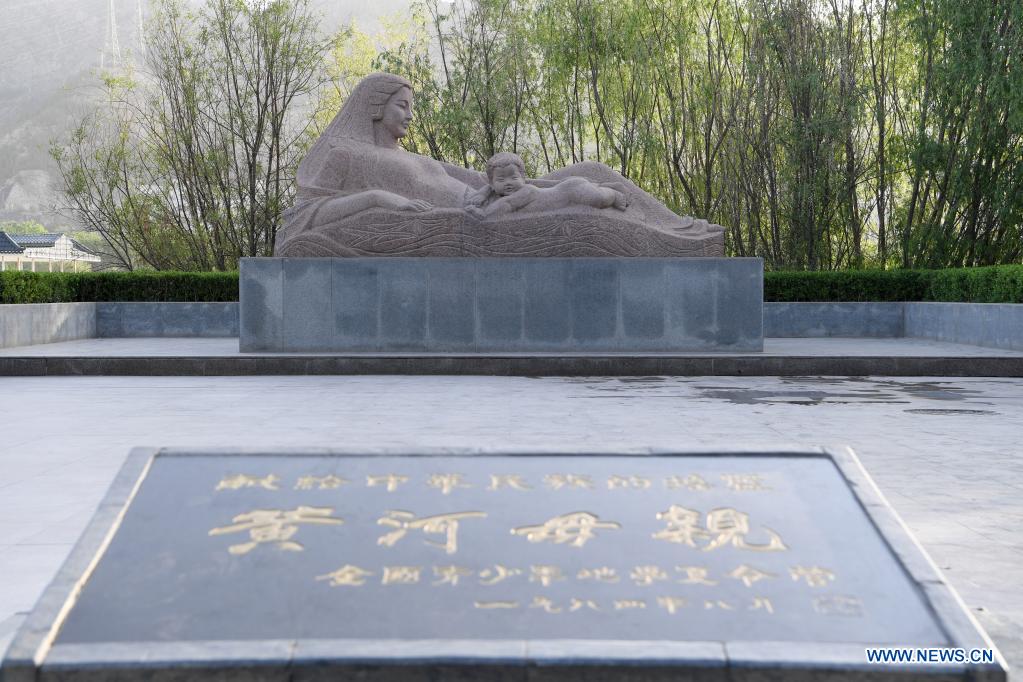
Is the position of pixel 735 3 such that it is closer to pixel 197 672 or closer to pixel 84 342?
pixel 84 342

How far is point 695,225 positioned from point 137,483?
6.95 meters

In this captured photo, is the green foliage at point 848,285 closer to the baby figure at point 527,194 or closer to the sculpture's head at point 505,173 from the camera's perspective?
the baby figure at point 527,194

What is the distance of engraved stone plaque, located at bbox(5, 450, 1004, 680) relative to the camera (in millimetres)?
1378

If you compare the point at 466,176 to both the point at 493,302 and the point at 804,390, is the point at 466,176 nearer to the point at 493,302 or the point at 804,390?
the point at 493,302

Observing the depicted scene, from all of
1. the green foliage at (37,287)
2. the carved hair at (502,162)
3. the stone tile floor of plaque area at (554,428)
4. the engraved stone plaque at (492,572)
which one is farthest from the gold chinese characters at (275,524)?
the green foliage at (37,287)

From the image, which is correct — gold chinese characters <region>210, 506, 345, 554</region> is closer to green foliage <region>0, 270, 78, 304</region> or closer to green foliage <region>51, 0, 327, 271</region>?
A: green foliage <region>0, 270, 78, 304</region>

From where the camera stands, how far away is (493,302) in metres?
8.09

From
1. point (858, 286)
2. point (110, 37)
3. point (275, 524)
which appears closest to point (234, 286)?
point (858, 286)

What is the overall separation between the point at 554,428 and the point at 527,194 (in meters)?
3.77

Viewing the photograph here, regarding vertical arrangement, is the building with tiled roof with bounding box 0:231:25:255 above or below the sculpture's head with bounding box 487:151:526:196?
above

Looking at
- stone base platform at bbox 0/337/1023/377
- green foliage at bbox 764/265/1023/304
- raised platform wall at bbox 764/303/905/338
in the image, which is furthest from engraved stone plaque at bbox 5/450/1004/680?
raised platform wall at bbox 764/303/905/338

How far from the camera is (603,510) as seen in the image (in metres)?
1.69

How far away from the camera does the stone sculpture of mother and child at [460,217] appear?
26.3ft

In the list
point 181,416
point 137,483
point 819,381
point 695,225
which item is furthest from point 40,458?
point 695,225
